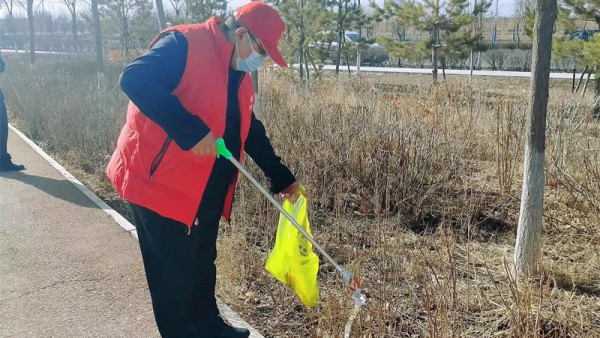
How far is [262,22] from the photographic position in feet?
8.16

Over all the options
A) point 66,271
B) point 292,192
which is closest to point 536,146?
point 292,192

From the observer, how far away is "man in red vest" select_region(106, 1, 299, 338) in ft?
7.37

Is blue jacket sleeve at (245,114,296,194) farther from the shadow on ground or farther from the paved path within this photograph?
the shadow on ground

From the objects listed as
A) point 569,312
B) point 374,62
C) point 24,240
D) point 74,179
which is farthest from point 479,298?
point 374,62

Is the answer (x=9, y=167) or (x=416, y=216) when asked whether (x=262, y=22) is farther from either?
(x=9, y=167)

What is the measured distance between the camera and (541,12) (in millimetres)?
3182

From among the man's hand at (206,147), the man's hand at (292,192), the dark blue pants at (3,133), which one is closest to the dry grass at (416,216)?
the man's hand at (292,192)

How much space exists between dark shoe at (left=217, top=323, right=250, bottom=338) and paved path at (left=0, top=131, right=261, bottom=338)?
0.32ft

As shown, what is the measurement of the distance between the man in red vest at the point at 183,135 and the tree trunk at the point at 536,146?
1640 mm

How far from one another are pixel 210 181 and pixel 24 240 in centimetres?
285

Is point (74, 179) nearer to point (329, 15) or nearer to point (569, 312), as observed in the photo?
point (569, 312)

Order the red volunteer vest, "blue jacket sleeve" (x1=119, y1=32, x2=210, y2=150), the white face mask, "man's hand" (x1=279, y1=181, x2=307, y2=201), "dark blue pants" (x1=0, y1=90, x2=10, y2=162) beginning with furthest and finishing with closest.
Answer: "dark blue pants" (x1=0, y1=90, x2=10, y2=162) < "man's hand" (x1=279, y1=181, x2=307, y2=201) < the white face mask < the red volunteer vest < "blue jacket sleeve" (x1=119, y1=32, x2=210, y2=150)

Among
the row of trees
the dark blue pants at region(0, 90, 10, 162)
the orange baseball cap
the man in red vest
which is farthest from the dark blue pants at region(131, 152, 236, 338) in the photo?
the row of trees

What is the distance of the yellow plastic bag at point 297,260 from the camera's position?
119 inches
